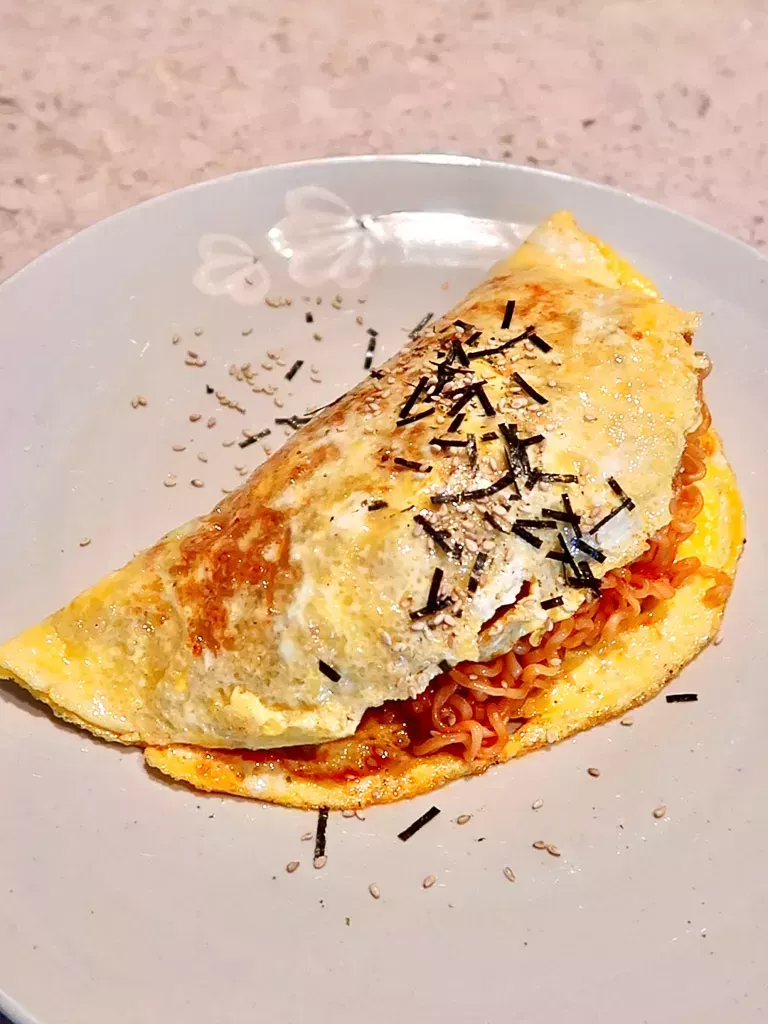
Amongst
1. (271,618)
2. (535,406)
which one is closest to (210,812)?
(271,618)

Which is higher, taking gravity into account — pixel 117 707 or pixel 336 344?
pixel 336 344

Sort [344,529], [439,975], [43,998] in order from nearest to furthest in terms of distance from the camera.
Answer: [43,998] → [439,975] → [344,529]

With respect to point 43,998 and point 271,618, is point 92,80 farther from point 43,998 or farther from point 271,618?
point 43,998

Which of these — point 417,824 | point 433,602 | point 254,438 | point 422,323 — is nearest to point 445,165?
point 422,323

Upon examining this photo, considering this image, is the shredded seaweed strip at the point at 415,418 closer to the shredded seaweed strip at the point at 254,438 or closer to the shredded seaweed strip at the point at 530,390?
the shredded seaweed strip at the point at 530,390

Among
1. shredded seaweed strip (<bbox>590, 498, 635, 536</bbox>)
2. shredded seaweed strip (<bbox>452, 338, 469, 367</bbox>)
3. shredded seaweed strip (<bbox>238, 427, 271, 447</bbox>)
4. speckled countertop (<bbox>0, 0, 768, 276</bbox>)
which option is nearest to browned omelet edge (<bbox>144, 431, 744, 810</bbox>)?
shredded seaweed strip (<bbox>590, 498, 635, 536</bbox>)

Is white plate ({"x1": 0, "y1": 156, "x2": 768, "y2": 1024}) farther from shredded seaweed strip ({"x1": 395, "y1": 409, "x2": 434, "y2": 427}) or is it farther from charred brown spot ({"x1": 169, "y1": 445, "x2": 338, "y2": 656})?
shredded seaweed strip ({"x1": 395, "y1": 409, "x2": 434, "y2": 427})
